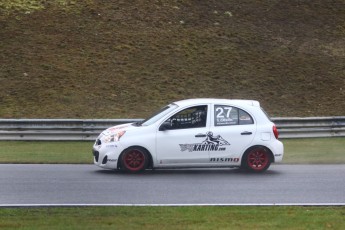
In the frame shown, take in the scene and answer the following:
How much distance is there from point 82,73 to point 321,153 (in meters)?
10.8

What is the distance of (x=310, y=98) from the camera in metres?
27.0

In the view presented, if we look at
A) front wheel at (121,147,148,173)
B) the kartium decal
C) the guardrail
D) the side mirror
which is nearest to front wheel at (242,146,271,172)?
the kartium decal

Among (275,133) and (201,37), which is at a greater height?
(201,37)

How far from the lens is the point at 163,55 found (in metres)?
29.5

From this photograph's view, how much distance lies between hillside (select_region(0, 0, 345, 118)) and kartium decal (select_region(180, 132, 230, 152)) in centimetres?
903

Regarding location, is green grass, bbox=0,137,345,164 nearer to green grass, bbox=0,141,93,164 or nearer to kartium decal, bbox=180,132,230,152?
green grass, bbox=0,141,93,164

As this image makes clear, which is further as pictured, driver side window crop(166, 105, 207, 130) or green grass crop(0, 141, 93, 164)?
green grass crop(0, 141, 93, 164)

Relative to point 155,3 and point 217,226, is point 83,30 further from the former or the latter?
point 217,226

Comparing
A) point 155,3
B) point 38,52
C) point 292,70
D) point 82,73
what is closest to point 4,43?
point 38,52

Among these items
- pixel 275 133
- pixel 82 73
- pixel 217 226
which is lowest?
pixel 217 226

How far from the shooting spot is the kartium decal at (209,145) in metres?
15.7

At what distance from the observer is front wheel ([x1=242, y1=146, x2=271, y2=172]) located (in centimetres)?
1595

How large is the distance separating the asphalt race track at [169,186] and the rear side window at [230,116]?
3.23ft

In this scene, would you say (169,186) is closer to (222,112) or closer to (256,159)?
(222,112)
